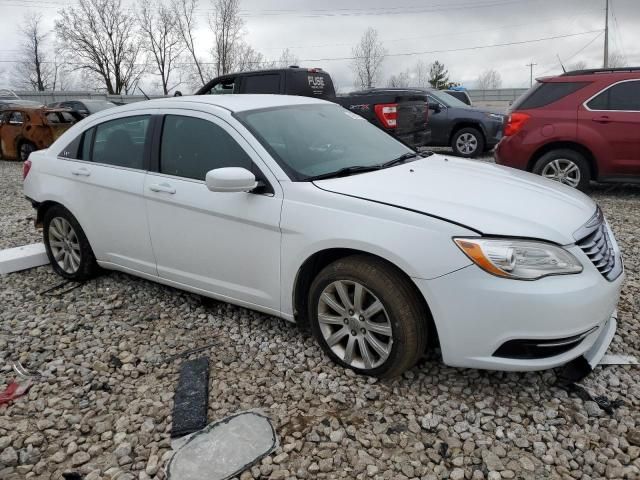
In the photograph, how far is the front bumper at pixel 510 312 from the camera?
2.48 m

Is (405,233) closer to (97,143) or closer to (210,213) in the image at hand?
(210,213)

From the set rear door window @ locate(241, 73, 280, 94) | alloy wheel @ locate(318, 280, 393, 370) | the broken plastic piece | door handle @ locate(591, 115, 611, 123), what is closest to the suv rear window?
door handle @ locate(591, 115, 611, 123)

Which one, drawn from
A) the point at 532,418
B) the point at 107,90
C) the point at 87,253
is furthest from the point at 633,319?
the point at 107,90

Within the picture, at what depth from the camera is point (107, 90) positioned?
4725cm

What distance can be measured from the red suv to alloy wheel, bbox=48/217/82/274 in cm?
574

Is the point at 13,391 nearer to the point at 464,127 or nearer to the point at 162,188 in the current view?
the point at 162,188

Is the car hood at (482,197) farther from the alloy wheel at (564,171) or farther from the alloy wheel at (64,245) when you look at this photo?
the alloy wheel at (564,171)

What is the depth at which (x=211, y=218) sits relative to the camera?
11.1 ft

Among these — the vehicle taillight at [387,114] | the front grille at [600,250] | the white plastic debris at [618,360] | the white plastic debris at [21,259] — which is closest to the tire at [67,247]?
the white plastic debris at [21,259]

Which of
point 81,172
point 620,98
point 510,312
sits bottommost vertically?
point 510,312

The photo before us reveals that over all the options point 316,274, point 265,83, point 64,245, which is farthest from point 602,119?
point 64,245

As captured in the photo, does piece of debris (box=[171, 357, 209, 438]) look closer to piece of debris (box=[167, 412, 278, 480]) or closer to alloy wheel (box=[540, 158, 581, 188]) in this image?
piece of debris (box=[167, 412, 278, 480])

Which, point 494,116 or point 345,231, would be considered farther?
point 494,116

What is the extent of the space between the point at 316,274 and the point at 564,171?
5406 mm
